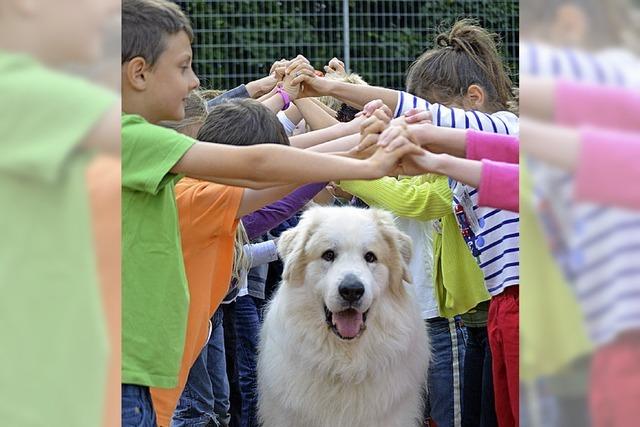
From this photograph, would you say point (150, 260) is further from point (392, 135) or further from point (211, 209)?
point (392, 135)

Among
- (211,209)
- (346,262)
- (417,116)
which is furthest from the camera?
(346,262)

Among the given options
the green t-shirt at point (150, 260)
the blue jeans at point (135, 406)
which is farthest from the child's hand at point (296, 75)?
the blue jeans at point (135, 406)

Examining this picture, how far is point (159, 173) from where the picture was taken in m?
2.99

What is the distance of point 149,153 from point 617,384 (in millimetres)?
1558

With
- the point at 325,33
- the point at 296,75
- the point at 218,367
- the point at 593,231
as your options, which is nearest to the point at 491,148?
the point at 296,75

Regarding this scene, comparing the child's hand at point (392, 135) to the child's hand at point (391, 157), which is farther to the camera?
the child's hand at point (392, 135)

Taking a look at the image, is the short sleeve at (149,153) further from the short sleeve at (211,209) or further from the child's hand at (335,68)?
the child's hand at (335,68)

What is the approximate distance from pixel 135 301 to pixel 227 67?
8024mm

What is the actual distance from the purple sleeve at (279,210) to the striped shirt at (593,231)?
2.07 metres

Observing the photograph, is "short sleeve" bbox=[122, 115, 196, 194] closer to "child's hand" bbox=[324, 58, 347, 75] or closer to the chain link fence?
"child's hand" bbox=[324, 58, 347, 75]

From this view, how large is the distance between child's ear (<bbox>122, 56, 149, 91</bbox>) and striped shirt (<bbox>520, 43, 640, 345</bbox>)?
1.45m

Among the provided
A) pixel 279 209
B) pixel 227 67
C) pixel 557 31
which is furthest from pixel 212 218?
pixel 227 67

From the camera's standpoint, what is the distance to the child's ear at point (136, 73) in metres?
3.12

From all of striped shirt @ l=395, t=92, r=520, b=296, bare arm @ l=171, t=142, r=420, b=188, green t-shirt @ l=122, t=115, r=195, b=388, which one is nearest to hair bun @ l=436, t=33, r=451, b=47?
striped shirt @ l=395, t=92, r=520, b=296
